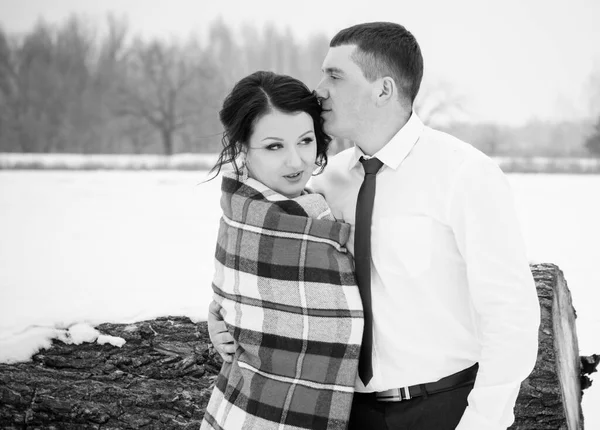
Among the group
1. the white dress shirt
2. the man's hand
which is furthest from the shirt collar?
the man's hand

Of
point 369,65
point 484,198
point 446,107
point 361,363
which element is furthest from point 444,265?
point 446,107

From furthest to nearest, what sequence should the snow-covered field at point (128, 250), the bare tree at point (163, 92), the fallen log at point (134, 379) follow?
the bare tree at point (163, 92), the snow-covered field at point (128, 250), the fallen log at point (134, 379)

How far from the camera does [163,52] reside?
40.7m

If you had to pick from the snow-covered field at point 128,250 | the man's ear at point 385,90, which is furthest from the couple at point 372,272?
the snow-covered field at point 128,250

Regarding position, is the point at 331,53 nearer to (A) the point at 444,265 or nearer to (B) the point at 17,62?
(A) the point at 444,265

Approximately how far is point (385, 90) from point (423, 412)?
0.98m

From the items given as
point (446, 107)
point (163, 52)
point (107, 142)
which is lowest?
point (107, 142)

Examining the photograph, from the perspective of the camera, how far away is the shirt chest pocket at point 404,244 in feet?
5.77

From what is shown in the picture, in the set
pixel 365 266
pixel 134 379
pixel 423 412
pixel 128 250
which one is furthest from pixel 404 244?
pixel 128 250

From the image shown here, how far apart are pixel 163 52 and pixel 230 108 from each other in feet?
135

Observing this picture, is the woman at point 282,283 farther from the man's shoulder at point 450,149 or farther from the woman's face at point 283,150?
the man's shoulder at point 450,149

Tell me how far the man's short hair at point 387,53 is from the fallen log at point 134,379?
1.41 meters

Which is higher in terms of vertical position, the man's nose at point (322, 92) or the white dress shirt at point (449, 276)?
the man's nose at point (322, 92)

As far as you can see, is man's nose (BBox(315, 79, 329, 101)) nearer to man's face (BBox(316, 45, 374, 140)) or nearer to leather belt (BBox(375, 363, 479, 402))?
man's face (BBox(316, 45, 374, 140))
